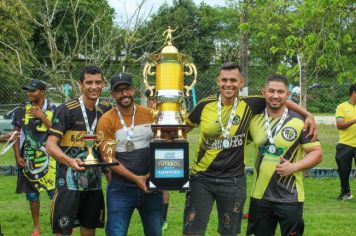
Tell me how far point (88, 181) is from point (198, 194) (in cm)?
101

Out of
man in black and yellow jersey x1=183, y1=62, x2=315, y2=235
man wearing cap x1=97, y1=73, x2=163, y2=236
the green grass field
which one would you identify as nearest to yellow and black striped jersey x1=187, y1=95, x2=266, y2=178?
man in black and yellow jersey x1=183, y1=62, x2=315, y2=235

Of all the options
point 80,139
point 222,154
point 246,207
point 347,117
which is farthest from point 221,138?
point 347,117

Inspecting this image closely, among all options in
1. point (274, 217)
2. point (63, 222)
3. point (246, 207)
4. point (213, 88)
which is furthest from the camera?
point (213, 88)

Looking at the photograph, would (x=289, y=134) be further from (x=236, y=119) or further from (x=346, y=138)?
(x=346, y=138)

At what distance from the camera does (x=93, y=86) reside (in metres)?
4.82

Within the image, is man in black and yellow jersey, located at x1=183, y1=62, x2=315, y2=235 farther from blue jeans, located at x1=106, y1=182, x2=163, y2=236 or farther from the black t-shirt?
the black t-shirt

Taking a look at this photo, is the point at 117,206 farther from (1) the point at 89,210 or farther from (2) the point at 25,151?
(2) the point at 25,151

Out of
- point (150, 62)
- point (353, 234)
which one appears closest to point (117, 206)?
point (150, 62)

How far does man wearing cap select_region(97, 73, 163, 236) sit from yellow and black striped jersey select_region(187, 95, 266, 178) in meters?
0.47

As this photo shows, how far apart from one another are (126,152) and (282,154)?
1.32 m

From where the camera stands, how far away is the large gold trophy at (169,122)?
177 inches

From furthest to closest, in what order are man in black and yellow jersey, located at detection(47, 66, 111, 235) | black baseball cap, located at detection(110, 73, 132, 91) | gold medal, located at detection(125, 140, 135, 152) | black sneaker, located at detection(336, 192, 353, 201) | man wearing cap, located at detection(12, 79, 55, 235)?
black sneaker, located at detection(336, 192, 353, 201)
man wearing cap, located at detection(12, 79, 55, 235)
man in black and yellow jersey, located at detection(47, 66, 111, 235)
gold medal, located at detection(125, 140, 135, 152)
black baseball cap, located at detection(110, 73, 132, 91)

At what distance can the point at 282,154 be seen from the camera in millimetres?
4656

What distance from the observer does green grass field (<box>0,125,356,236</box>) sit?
6.94 m
